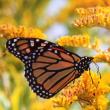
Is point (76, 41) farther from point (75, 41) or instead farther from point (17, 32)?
point (17, 32)

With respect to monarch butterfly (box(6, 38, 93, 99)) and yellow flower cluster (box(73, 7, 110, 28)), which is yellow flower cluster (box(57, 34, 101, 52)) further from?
monarch butterfly (box(6, 38, 93, 99))

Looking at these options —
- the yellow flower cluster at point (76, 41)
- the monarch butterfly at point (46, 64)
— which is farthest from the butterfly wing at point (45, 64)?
the yellow flower cluster at point (76, 41)

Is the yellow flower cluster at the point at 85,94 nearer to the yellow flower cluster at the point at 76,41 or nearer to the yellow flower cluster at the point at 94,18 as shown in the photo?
the yellow flower cluster at the point at 76,41

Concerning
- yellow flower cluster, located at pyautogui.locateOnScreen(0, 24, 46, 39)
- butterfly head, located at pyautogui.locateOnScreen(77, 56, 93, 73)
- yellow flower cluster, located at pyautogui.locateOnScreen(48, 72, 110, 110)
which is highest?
yellow flower cluster, located at pyautogui.locateOnScreen(0, 24, 46, 39)

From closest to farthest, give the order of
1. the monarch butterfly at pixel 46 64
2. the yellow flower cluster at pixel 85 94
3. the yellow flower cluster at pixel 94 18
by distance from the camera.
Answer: the yellow flower cluster at pixel 85 94 < the yellow flower cluster at pixel 94 18 < the monarch butterfly at pixel 46 64

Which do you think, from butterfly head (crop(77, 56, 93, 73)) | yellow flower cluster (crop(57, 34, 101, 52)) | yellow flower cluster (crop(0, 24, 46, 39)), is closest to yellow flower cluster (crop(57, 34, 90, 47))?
yellow flower cluster (crop(57, 34, 101, 52))

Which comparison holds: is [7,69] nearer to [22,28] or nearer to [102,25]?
[22,28]
